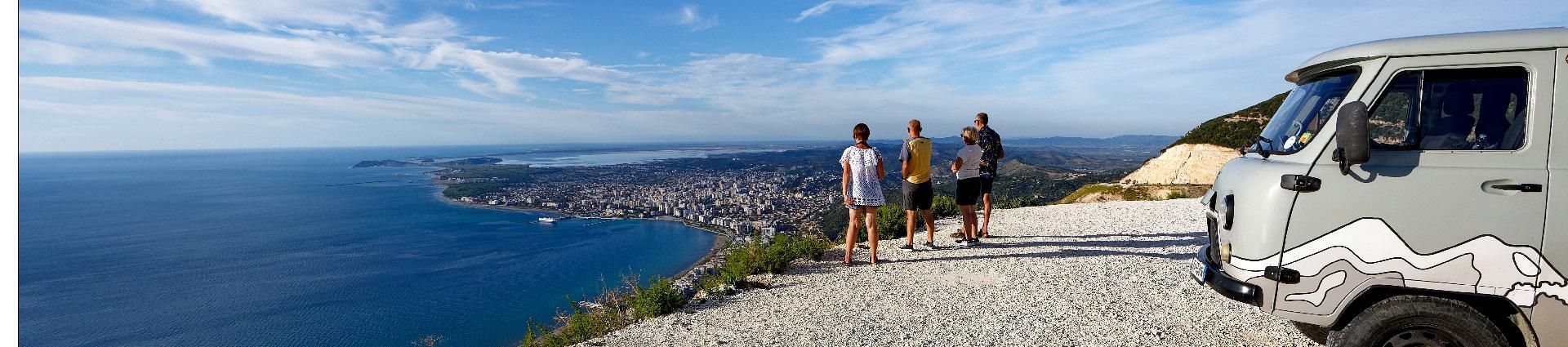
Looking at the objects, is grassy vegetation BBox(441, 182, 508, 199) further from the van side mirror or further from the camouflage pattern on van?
the van side mirror

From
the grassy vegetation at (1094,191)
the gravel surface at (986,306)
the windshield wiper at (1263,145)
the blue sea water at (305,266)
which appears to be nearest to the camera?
the windshield wiper at (1263,145)

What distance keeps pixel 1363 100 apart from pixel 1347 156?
453 millimetres

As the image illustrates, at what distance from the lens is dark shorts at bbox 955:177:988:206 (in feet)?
28.1

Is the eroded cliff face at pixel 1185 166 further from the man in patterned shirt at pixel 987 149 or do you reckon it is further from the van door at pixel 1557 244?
the van door at pixel 1557 244

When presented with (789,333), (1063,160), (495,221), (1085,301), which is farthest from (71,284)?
(1063,160)

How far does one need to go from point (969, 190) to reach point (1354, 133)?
18.8 feet

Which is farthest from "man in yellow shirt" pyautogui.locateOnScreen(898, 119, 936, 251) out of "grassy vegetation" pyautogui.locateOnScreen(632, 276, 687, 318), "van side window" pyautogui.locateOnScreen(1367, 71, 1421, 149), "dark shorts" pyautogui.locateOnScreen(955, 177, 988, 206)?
"van side window" pyautogui.locateOnScreen(1367, 71, 1421, 149)

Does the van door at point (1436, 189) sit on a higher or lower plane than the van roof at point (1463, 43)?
lower

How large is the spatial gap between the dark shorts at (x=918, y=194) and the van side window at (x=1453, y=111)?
493 cm

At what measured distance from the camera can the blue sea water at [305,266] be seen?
15945mm

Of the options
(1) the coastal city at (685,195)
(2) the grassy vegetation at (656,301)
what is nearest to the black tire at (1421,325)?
(2) the grassy vegetation at (656,301)

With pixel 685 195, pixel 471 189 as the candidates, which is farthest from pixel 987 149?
pixel 471 189

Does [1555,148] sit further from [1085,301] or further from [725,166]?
[725,166]

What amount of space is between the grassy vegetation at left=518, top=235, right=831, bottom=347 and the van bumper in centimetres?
475
